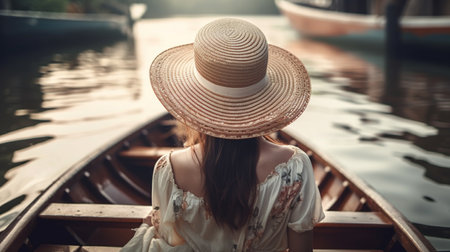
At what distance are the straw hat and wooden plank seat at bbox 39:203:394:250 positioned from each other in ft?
3.22

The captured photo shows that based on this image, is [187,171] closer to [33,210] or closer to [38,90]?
[33,210]

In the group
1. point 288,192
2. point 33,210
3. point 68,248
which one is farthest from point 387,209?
point 33,210

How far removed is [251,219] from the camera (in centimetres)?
156

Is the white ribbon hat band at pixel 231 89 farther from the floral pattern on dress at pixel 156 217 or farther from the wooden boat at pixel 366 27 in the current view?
the wooden boat at pixel 366 27

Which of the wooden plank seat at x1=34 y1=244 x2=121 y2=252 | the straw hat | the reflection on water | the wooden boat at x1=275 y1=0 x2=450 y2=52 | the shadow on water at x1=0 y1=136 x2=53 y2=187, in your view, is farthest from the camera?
the wooden boat at x1=275 y1=0 x2=450 y2=52

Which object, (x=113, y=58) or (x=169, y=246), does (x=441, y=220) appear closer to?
(x=169, y=246)

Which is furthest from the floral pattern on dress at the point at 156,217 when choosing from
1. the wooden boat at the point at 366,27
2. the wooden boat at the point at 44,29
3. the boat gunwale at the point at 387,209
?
the wooden boat at the point at 366,27

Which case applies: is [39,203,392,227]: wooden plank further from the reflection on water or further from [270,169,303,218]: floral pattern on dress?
the reflection on water

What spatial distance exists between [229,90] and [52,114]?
5.40 meters

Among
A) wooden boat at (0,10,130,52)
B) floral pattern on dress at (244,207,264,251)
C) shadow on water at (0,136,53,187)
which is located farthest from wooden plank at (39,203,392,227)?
wooden boat at (0,10,130,52)

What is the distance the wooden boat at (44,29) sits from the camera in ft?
32.0

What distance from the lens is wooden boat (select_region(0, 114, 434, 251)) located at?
2131 millimetres

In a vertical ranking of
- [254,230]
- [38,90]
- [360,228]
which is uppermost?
[254,230]

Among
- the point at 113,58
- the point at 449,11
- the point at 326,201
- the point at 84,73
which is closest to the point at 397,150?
the point at 326,201
